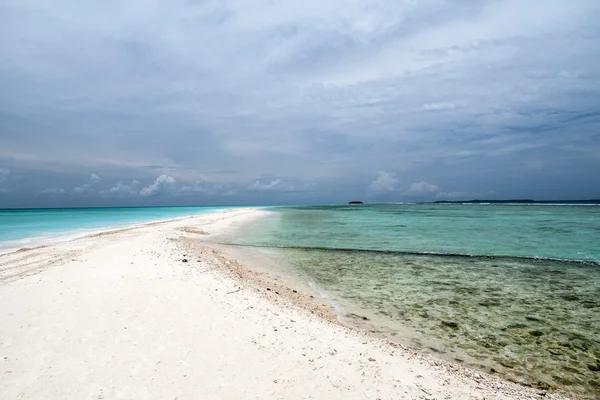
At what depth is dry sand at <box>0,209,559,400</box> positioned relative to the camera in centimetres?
439

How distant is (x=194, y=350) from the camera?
211 inches

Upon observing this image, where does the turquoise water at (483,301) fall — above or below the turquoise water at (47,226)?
below

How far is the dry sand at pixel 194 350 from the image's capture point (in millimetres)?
4387

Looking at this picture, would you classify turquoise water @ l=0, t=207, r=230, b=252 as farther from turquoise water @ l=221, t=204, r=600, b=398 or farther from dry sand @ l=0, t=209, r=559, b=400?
turquoise water @ l=221, t=204, r=600, b=398

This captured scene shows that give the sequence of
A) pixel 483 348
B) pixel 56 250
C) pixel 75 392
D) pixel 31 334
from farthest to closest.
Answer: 1. pixel 56 250
2. pixel 483 348
3. pixel 31 334
4. pixel 75 392

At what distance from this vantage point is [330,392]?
4.30 m

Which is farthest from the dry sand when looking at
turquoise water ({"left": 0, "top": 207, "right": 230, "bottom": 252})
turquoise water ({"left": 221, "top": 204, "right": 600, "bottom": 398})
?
turquoise water ({"left": 0, "top": 207, "right": 230, "bottom": 252})

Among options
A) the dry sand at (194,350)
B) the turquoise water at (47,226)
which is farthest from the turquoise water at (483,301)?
the turquoise water at (47,226)

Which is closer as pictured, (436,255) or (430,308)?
(430,308)

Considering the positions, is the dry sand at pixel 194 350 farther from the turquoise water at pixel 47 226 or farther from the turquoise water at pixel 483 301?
the turquoise water at pixel 47 226

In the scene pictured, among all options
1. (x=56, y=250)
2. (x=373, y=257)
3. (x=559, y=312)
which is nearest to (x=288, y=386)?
(x=559, y=312)

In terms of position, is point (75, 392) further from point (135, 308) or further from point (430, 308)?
point (430, 308)

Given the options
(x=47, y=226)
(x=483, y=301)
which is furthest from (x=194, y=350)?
(x=47, y=226)

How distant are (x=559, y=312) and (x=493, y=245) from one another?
12.9 m
